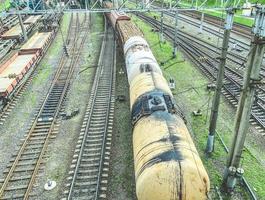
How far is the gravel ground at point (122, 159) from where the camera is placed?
42.0 feet

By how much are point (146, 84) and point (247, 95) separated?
16.0 feet

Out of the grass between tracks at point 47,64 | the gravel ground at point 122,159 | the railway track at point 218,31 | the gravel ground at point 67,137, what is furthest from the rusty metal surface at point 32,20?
the gravel ground at point 122,159

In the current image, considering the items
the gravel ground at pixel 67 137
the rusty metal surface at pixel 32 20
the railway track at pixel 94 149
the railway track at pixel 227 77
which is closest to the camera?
the railway track at pixel 94 149

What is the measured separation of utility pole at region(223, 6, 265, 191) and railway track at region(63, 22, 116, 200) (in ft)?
18.2

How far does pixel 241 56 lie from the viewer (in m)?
28.7

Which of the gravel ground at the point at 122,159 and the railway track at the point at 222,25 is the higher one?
the railway track at the point at 222,25

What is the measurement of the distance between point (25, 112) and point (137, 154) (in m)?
12.2

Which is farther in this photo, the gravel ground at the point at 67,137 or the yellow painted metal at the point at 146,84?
the yellow painted metal at the point at 146,84

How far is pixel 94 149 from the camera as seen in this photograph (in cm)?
1525

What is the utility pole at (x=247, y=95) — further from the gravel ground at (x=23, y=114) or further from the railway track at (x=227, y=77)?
the gravel ground at (x=23, y=114)

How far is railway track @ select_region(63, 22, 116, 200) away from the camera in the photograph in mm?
12727

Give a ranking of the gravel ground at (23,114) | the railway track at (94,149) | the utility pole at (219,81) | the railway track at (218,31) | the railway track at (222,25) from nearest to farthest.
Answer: the utility pole at (219,81) < the railway track at (94,149) < the gravel ground at (23,114) < the railway track at (218,31) < the railway track at (222,25)

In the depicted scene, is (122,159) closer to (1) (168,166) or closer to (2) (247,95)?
(1) (168,166)

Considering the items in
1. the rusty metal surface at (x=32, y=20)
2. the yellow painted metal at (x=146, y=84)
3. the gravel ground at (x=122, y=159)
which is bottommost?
the gravel ground at (x=122, y=159)
